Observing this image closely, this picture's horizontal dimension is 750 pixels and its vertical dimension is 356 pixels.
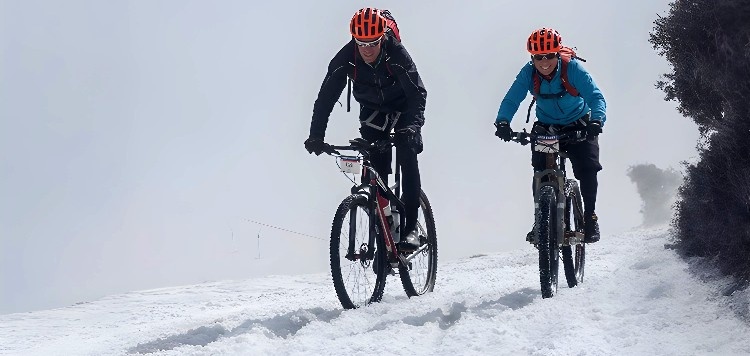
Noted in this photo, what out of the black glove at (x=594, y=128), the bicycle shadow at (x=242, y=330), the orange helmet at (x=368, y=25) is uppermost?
the orange helmet at (x=368, y=25)

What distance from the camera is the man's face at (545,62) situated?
732cm

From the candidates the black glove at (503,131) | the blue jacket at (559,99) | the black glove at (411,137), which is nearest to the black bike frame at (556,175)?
the black glove at (503,131)

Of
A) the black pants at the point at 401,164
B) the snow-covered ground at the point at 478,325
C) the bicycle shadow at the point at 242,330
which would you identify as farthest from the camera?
the black pants at the point at 401,164

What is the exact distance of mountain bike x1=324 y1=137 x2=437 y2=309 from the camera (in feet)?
21.6

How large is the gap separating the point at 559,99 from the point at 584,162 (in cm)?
66

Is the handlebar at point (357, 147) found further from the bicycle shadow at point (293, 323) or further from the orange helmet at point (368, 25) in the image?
the bicycle shadow at point (293, 323)

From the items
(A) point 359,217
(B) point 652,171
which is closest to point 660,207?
(B) point 652,171

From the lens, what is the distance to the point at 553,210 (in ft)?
23.1

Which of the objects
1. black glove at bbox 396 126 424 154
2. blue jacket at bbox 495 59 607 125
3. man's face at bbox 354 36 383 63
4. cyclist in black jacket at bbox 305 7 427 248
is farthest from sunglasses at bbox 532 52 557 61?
man's face at bbox 354 36 383 63

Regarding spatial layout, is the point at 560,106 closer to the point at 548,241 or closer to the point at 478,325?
the point at 548,241

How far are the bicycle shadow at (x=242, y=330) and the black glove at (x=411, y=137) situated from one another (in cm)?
150

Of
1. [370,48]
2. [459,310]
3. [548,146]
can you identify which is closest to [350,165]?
[370,48]

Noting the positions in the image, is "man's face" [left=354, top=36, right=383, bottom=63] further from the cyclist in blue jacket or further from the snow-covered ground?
the snow-covered ground

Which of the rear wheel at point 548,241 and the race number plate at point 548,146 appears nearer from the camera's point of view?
the rear wheel at point 548,241
